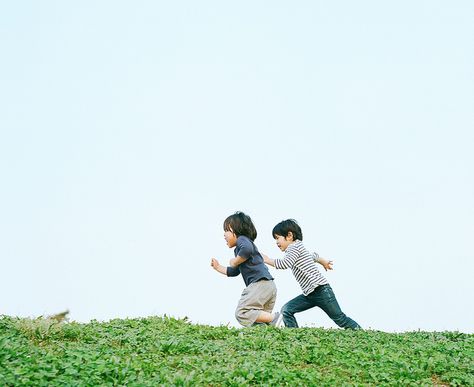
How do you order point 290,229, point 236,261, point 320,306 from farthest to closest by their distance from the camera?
point 290,229, point 320,306, point 236,261

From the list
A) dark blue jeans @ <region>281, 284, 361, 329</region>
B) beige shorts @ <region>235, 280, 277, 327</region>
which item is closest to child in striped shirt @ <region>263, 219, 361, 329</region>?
dark blue jeans @ <region>281, 284, 361, 329</region>

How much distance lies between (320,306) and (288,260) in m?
0.99

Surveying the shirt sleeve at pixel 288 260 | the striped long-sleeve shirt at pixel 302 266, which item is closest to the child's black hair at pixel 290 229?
the striped long-sleeve shirt at pixel 302 266

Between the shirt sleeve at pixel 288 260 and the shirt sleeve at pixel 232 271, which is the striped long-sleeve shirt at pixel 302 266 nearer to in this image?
the shirt sleeve at pixel 288 260

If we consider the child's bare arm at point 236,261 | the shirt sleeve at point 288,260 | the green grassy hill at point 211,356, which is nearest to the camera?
the green grassy hill at point 211,356

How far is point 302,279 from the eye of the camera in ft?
39.3

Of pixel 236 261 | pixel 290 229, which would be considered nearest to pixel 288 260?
pixel 290 229

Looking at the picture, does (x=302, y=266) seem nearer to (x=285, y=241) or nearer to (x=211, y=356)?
(x=285, y=241)

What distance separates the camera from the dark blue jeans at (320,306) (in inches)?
466

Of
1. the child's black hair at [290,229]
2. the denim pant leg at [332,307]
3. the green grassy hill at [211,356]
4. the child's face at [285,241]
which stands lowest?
the green grassy hill at [211,356]

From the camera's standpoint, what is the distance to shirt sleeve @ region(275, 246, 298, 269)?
475 inches

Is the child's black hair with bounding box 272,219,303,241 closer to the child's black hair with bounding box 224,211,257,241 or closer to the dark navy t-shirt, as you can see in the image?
the child's black hair with bounding box 224,211,257,241

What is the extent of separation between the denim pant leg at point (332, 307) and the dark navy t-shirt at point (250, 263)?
938 mm

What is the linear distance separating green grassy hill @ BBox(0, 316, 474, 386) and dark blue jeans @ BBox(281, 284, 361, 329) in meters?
1.14
